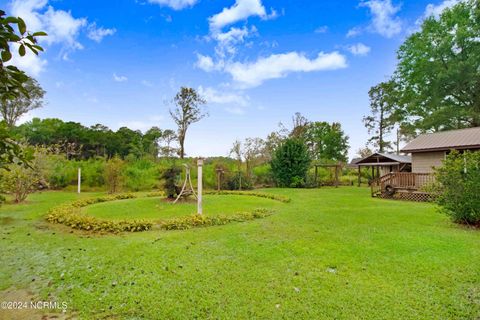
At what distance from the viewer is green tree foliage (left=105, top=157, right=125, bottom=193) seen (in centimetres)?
1495

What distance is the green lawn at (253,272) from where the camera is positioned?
288 cm

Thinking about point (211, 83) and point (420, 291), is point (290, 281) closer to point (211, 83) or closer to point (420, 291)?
point (420, 291)

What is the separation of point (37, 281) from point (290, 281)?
11.2 ft

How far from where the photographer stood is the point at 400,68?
81.0 feet

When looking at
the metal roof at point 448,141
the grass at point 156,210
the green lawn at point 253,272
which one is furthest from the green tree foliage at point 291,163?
the green lawn at point 253,272

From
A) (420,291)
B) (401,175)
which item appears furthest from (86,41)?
(401,175)

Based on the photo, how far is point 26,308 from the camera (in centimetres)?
299

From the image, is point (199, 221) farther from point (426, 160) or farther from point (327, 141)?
point (327, 141)

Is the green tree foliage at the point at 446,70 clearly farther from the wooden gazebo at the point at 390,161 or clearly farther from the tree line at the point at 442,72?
the wooden gazebo at the point at 390,161

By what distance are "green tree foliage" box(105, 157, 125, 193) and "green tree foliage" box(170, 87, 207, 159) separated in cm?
1172

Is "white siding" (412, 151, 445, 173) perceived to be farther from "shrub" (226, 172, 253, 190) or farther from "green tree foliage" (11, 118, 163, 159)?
"green tree foliage" (11, 118, 163, 159)

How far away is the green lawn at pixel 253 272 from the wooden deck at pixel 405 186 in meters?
6.52

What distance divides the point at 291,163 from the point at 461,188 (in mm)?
13601

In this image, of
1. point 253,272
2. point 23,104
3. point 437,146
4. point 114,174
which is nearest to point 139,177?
point 114,174
